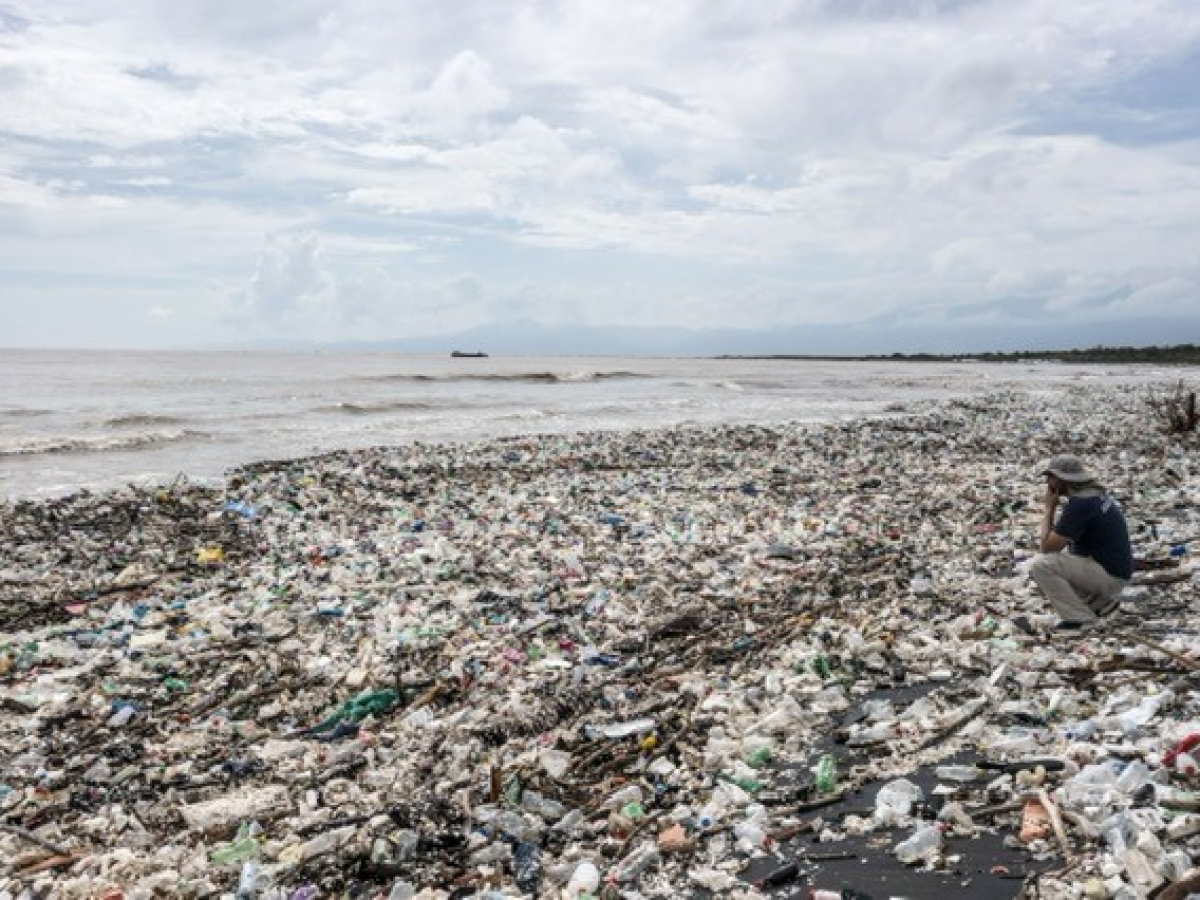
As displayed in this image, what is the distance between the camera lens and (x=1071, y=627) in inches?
274

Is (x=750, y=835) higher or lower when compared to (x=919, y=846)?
lower

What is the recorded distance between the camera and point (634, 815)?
15.6ft

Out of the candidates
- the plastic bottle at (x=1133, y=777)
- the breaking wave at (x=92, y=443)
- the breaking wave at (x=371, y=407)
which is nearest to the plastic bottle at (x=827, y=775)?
the plastic bottle at (x=1133, y=777)

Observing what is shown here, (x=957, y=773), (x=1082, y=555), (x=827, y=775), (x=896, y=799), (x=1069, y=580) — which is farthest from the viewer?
(x=1082, y=555)

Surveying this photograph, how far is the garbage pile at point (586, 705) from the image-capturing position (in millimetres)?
4305

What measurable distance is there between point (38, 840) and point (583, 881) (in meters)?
3.06

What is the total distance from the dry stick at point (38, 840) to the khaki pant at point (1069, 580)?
22.3 ft

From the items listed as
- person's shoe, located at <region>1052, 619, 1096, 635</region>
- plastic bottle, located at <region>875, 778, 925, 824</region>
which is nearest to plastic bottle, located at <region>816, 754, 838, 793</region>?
plastic bottle, located at <region>875, 778, 925, 824</region>

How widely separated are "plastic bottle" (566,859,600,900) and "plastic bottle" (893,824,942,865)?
4.45ft

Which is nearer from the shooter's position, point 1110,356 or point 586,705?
point 586,705

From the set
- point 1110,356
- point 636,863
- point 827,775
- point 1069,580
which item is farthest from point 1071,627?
point 1110,356

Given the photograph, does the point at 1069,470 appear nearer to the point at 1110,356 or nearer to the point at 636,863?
the point at 636,863

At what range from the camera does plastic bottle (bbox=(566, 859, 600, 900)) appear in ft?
13.5

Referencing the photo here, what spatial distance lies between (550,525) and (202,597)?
443cm
